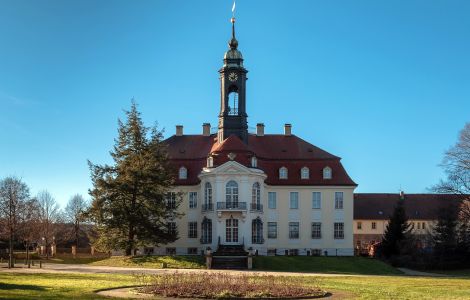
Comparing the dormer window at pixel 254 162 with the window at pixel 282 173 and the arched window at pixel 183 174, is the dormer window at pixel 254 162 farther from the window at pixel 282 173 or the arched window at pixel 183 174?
the arched window at pixel 183 174

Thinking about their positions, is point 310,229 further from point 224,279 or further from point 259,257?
point 224,279

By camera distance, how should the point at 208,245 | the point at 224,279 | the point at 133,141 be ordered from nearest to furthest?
the point at 224,279, the point at 133,141, the point at 208,245

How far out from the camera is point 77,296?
66.2 feet

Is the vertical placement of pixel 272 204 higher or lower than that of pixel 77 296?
higher

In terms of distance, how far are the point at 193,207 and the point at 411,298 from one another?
36.5 m

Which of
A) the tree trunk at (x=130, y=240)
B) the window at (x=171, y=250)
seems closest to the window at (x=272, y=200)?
the window at (x=171, y=250)

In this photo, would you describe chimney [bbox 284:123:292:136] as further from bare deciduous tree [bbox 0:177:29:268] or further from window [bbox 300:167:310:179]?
bare deciduous tree [bbox 0:177:29:268]

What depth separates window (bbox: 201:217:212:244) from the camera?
54.4 metres

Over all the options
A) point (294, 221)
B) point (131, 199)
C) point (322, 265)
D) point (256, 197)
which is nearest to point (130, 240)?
point (131, 199)

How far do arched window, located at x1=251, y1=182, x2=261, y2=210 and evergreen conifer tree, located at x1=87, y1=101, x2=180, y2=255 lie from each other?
7.27m

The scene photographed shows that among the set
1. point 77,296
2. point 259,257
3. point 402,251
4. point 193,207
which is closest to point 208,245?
point 193,207

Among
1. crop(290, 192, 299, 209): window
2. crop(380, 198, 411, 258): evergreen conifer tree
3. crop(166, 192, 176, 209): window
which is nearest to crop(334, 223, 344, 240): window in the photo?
crop(290, 192, 299, 209): window

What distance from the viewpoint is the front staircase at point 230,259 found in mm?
44938

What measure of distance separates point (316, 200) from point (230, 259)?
1402cm
